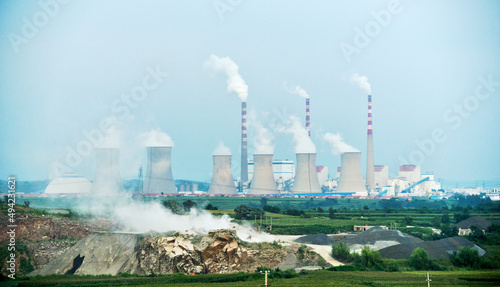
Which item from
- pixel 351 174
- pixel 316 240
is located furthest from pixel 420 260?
pixel 351 174

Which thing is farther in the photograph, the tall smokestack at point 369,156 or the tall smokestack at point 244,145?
the tall smokestack at point 244,145

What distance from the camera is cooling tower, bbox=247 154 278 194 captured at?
64.2 meters

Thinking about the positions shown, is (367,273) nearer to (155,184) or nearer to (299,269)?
(299,269)

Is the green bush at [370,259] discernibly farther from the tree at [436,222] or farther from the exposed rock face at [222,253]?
the tree at [436,222]

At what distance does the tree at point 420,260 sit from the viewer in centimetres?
→ 2294

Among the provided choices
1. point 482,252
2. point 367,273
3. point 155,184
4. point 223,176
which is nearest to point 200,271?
point 367,273

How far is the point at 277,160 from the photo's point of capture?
94.1 m

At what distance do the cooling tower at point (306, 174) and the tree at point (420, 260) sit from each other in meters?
40.8

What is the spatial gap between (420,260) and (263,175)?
4271cm

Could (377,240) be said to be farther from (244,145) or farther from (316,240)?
(244,145)

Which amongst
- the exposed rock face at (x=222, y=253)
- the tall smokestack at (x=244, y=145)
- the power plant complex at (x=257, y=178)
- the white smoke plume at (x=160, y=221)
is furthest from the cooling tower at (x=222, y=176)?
the exposed rock face at (x=222, y=253)

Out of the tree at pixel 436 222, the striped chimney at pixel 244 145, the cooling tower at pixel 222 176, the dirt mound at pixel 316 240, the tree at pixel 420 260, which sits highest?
the striped chimney at pixel 244 145

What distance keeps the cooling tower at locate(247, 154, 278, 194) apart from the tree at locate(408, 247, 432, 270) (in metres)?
40.9

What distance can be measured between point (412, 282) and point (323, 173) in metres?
75.5
